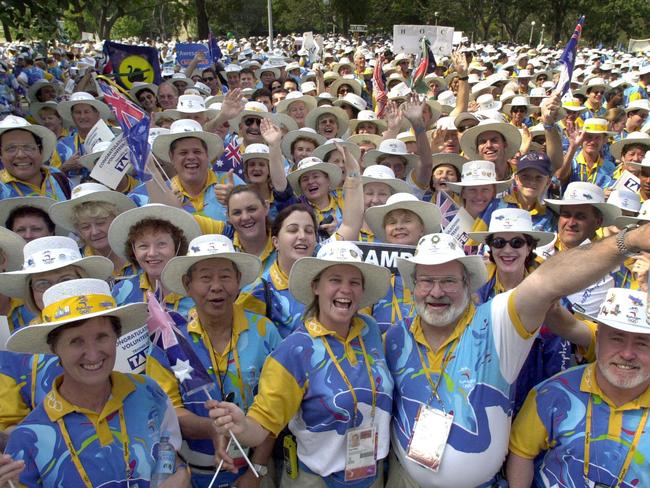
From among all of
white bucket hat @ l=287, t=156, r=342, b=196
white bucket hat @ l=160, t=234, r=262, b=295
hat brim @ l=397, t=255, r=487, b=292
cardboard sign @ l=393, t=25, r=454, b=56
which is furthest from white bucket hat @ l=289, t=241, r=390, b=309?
cardboard sign @ l=393, t=25, r=454, b=56

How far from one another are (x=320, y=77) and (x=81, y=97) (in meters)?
5.01

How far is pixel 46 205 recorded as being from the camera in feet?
16.4

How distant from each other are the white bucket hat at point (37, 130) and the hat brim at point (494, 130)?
479cm

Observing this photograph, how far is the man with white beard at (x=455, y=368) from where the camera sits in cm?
291

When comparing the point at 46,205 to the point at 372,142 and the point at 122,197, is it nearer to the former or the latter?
the point at 122,197

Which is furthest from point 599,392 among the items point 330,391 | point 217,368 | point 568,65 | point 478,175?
point 568,65

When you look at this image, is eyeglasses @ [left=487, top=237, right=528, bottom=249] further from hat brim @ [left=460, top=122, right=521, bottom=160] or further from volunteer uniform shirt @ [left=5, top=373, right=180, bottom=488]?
hat brim @ [left=460, top=122, right=521, bottom=160]

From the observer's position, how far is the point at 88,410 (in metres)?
2.64

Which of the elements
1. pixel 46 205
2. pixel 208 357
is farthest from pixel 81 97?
pixel 208 357

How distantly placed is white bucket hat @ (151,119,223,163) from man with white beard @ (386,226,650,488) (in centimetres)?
341

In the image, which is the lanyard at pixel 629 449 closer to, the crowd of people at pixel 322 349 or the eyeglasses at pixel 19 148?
the crowd of people at pixel 322 349

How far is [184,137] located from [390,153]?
2328 mm

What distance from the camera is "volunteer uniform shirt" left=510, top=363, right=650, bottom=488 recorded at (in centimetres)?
267

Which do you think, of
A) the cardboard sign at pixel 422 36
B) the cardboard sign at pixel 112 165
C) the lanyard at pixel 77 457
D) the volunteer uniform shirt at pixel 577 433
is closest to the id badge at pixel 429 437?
the volunteer uniform shirt at pixel 577 433
